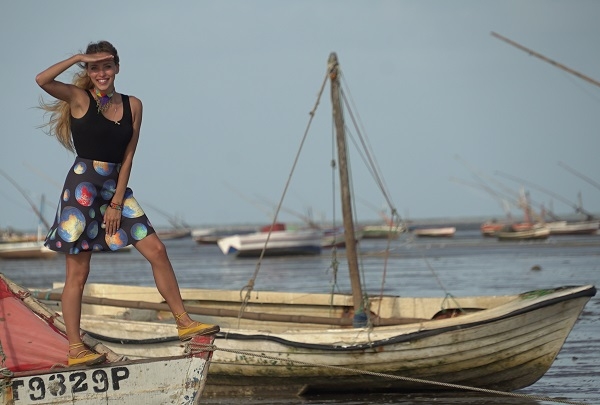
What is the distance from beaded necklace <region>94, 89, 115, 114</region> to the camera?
6.52 meters

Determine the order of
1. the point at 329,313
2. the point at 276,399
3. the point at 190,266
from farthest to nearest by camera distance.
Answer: the point at 190,266 < the point at 329,313 < the point at 276,399

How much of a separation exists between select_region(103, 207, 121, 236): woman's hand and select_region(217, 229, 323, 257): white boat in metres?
44.1

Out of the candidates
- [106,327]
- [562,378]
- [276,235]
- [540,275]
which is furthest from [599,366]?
[276,235]

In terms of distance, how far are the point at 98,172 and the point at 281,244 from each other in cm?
4500

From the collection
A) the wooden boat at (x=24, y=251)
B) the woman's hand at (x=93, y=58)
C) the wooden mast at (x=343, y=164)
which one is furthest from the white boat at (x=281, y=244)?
the woman's hand at (x=93, y=58)

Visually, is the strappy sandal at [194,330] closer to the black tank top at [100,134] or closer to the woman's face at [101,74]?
the black tank top at [100,134]

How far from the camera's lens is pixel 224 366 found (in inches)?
456

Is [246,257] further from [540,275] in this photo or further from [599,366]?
[599,366]

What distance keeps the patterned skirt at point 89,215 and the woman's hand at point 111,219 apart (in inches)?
1.8

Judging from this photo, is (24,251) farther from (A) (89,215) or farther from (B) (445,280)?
(A) (89,215)

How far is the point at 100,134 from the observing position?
21.5 ft

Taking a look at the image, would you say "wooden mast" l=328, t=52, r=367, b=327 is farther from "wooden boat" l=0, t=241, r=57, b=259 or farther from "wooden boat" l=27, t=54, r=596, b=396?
"wooden boat" l=0, t=241, r=57, b=259

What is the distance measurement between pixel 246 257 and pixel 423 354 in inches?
1696

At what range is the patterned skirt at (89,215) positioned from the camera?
656 cm
